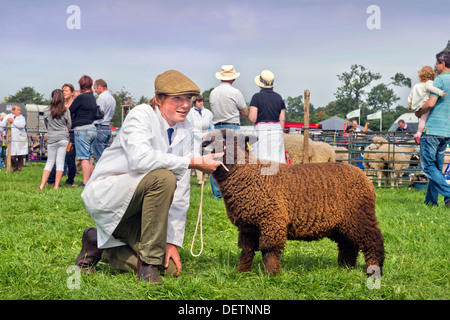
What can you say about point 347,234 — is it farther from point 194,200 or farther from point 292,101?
point 292,101

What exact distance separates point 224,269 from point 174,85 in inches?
59.1

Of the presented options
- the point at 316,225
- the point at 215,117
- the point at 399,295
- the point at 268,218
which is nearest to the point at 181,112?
the point at 268,218

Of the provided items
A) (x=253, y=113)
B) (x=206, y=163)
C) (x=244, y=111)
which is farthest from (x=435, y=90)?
(x=206, y=163)

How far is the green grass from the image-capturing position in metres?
3.15

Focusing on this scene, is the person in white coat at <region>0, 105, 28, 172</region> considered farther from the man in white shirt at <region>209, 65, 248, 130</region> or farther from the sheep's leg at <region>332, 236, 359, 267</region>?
the sheep's leg at <region>332, 236, 359, 267</region>

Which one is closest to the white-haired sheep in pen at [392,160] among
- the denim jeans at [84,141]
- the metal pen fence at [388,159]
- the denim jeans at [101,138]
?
the metal pen fence at [388,159]

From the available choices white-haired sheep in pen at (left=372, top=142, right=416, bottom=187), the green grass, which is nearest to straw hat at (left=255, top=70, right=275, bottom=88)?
the green grass

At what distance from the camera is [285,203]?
11.8 feet

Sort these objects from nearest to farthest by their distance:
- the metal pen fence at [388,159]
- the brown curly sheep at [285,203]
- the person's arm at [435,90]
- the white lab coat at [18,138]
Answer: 1. the brown curly sheep at [285,203]
2. the person's arm at [435,90]
3. the metal pen fence at [388,159]
4. the white lab coat at [18,138]

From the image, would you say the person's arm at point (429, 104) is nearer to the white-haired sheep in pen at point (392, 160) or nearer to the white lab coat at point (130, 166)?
the white lab coat at point (130, 166)

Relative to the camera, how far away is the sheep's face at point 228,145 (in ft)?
11.7

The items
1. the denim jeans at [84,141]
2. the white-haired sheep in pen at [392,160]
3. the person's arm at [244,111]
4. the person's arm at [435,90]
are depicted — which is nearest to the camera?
the person's arm at [435,90]

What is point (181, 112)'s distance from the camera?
366 centimetres
